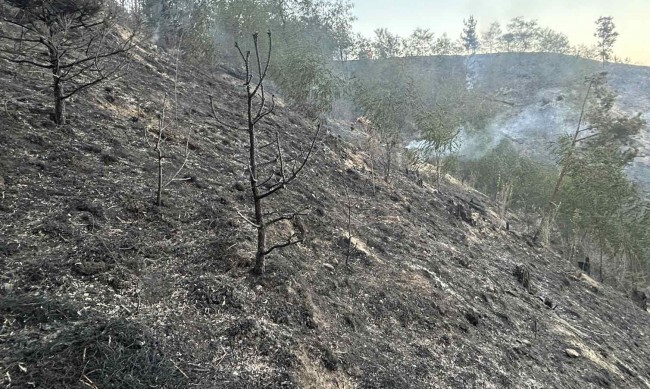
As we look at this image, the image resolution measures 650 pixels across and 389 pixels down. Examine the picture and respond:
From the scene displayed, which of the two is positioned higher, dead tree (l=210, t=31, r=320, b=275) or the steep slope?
dead tree (l=210, t=31, r=320, b=275)

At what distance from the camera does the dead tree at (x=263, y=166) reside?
108 inches

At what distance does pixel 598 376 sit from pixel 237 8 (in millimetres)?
19965

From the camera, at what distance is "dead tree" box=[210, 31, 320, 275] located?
274cm

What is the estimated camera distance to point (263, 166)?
20.6 ft

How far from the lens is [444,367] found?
136 inches

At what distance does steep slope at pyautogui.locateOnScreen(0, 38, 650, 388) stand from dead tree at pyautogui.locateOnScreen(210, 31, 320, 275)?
275 millimetres

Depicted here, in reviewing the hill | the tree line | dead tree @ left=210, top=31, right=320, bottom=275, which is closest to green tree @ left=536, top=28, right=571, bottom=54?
the hill

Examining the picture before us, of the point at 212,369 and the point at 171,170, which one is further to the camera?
the point at 171,170

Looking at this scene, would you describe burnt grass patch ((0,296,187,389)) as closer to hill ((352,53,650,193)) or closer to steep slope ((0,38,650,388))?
steep slope ((0,38,650,388))

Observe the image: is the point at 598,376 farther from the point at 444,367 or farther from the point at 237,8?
the point at 237,8

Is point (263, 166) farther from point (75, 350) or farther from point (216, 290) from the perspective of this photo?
point (75, 350)

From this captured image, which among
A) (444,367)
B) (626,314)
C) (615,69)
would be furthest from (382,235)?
(615,69)

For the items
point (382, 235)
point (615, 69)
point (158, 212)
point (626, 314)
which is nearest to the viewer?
point (158, 212)

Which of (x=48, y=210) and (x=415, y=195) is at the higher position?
(x=48, y=210)
